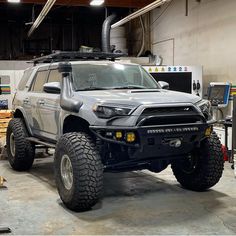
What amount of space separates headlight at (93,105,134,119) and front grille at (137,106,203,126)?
0.18m

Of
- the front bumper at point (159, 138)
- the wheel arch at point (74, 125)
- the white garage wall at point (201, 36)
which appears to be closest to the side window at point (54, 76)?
the wheel arch at point (74, 125)

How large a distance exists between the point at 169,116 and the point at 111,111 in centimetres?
66

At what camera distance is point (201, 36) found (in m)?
11.5

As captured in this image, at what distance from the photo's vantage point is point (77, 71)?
5.68 m

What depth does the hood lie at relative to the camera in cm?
459

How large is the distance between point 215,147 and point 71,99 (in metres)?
1.98

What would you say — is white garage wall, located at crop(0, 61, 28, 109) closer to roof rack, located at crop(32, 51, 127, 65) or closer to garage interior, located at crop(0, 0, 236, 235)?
garage interior, located at crop(0, 0, 236, 235)

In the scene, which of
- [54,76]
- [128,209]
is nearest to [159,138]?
[128,209]

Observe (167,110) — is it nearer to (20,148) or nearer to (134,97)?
(134,97)

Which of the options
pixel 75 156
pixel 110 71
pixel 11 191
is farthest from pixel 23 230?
pixel 110 71

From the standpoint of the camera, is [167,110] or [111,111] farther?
[167,110]

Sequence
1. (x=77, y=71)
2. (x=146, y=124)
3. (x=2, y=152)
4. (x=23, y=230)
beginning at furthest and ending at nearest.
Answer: (x=2, y=152), (x=77, y=71), (x=146, y=124), (x=23, y=230)

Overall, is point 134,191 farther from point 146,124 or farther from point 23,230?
point 23,230

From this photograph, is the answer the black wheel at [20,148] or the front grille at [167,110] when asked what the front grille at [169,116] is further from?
the black wheel at [20,148]
